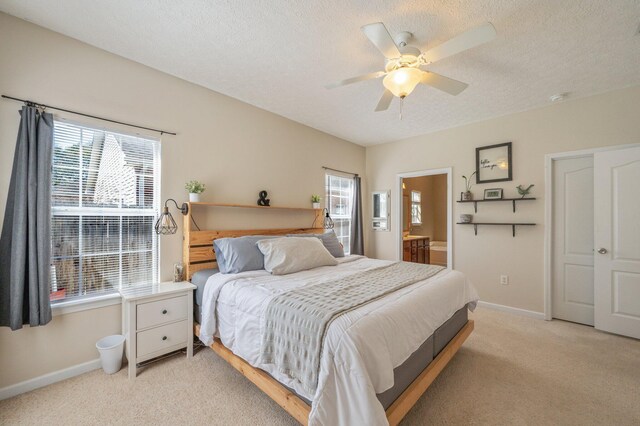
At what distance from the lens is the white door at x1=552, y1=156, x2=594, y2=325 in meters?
3.19

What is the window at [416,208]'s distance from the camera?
689 centimetres

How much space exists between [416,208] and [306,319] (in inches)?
243

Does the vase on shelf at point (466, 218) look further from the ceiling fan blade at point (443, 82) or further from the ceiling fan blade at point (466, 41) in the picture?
the ceiling fan blade at point (466, 41)

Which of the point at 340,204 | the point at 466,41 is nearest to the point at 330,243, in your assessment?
the point at 340,204

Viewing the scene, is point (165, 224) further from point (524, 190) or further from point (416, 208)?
point (416, 208)

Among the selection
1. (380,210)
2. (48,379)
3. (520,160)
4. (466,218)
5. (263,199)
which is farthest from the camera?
(380,210)

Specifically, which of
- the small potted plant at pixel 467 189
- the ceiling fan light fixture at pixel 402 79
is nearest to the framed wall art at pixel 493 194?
the small potted plant at pixel 467 189

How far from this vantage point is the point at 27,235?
6.25ft

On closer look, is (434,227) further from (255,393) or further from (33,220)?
(33,220)

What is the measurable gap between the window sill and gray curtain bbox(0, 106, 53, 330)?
0.12 m

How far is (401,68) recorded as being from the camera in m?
2.02

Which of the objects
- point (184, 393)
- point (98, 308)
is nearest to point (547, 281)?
point (184, 393)

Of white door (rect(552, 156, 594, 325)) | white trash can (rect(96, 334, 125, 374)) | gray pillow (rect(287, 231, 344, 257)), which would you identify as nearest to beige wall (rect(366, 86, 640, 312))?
white door (rect(552, 156, 594, 325))

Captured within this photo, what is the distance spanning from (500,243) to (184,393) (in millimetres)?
4111
